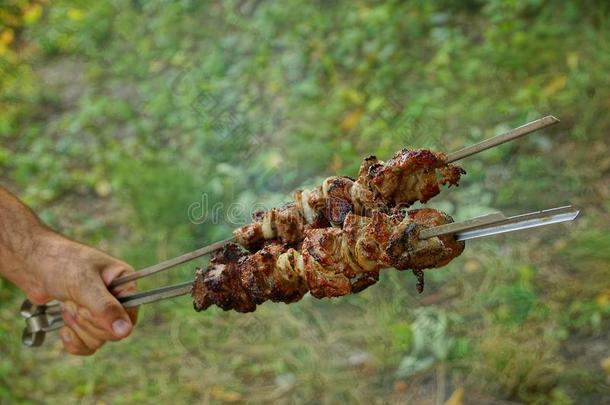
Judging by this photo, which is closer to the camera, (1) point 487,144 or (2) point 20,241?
(1) point 487,144

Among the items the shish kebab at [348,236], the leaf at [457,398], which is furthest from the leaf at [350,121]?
the shish kebab at [348,236]

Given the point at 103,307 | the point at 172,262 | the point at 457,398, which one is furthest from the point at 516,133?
the point at 457,398

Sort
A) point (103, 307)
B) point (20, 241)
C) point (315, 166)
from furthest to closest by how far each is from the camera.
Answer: point (315, 166)
point (20, 241)
point (103, 307)

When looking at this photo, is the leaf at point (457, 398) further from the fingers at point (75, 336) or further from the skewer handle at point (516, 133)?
the skewer handle at point (516, 133)

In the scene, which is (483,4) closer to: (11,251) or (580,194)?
(580,194)

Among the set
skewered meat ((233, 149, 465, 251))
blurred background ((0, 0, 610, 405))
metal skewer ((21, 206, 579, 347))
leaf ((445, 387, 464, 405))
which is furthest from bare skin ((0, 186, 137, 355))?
leaf ((445, 387, 464, 405))

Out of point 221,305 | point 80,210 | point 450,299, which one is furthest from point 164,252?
point 221,305

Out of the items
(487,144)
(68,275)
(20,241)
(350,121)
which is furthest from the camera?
(350,121)

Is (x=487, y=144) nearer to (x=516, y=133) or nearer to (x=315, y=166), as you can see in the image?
(x=516, y=133)
